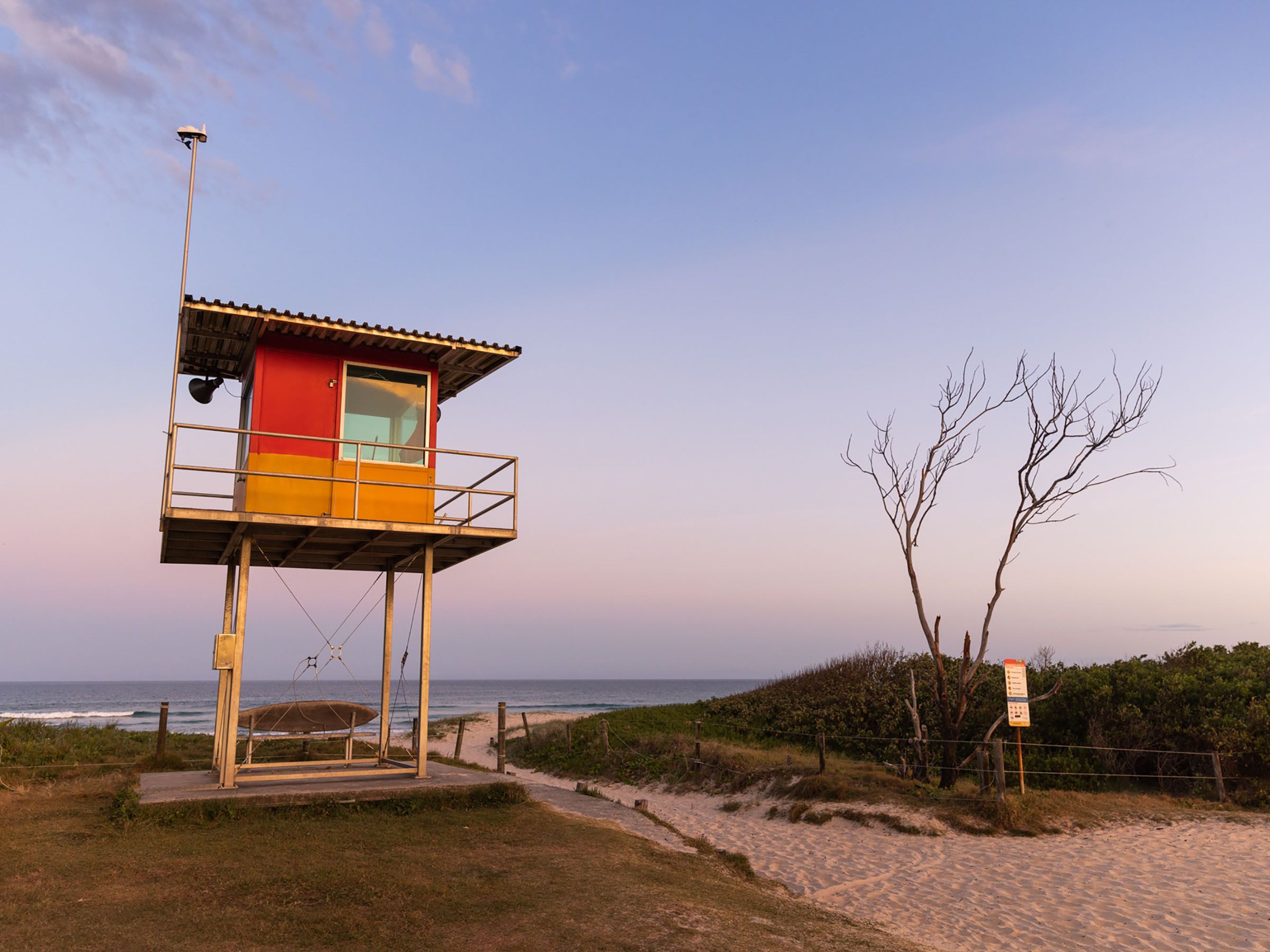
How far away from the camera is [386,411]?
13.0 m

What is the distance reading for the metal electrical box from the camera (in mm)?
11203

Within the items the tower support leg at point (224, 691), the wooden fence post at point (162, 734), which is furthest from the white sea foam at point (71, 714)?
the tower support leg at point (224, 691)

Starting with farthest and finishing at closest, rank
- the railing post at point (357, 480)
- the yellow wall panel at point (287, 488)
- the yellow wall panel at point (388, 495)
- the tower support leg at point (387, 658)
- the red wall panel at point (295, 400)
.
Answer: the tower support leg at point (387, 658)
the yellow wall panel at point (388, 495)
the red wall panel at point (295, 400)
the yellow wall panel at point (287, 488)
the railing post at point (357, 480)

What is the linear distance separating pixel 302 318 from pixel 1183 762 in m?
18.6

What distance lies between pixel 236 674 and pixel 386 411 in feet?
14.3

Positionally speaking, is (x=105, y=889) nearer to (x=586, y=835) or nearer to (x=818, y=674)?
(x=586, y=835)

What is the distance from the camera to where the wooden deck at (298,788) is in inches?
408

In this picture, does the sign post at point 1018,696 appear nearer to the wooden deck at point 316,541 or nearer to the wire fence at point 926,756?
the wire fence at point 926,756

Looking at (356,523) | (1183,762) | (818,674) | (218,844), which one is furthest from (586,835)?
(818,674)

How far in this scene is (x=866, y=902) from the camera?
10.8 metres

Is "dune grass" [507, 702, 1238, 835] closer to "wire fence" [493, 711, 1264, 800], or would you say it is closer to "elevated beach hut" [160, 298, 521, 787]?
"wire fence" [493, 711, 1264, 800]

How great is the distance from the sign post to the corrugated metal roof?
10417mm

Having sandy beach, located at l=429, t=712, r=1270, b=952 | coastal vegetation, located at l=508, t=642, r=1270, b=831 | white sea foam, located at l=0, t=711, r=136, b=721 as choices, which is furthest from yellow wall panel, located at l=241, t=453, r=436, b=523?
white sea foam, located at l=0, t=711, r=136, b=721

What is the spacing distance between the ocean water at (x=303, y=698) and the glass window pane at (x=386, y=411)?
2815cm
